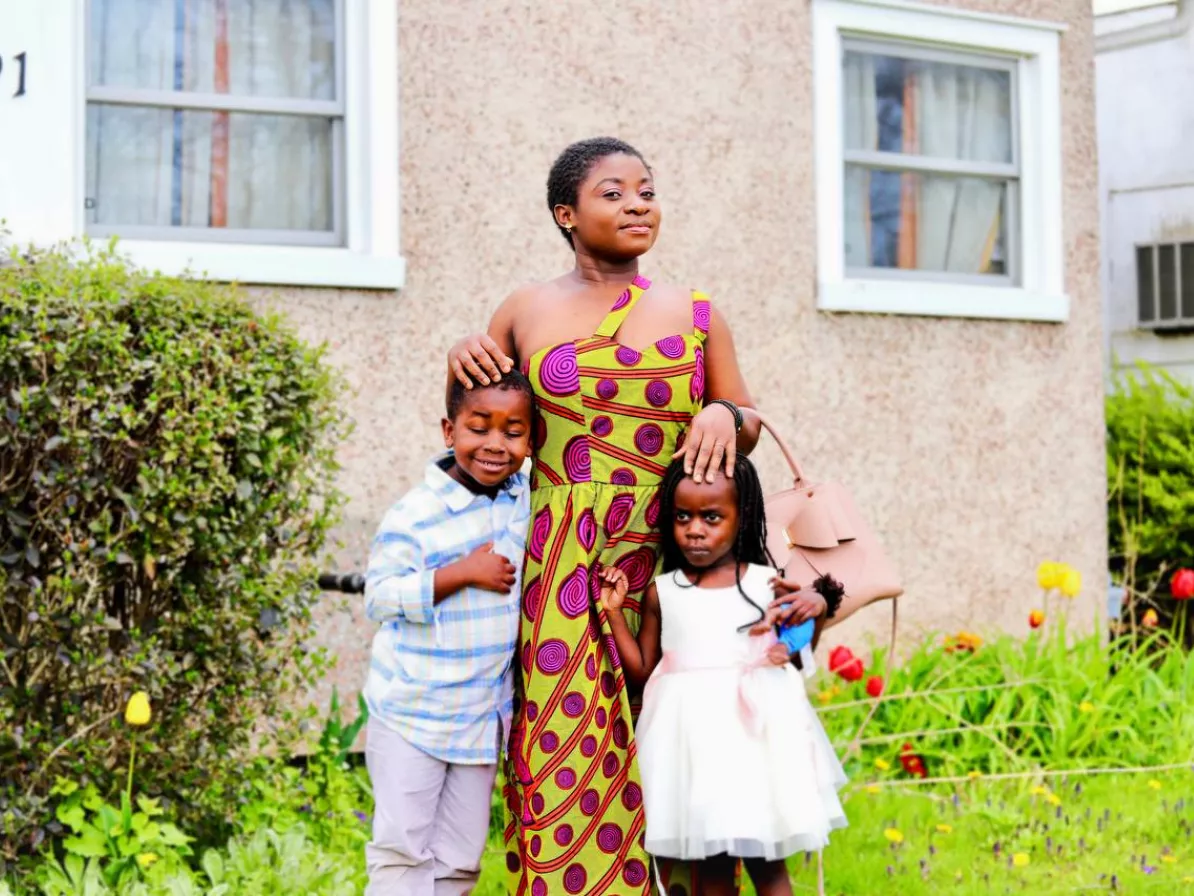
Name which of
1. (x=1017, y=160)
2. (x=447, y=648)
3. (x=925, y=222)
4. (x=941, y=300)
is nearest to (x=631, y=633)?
(x=447, y=648)

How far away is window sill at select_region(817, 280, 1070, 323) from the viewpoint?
6426 mm

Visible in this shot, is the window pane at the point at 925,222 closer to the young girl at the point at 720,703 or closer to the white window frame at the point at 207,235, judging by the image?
the white window frame at the point at 207,235

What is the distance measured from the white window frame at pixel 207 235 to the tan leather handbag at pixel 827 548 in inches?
91.8

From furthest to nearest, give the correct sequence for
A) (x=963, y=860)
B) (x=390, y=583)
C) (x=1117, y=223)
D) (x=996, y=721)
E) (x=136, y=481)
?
(x=1117, y=223) < (x=996, y=721) < (x=963, y=860) < (x=136, y=481) < (x=390, y=583)

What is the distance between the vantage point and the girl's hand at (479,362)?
3.04 meters

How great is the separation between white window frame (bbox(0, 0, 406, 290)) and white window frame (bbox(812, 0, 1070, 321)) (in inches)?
75.9

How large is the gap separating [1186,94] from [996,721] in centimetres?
887

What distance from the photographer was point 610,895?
3105 mm

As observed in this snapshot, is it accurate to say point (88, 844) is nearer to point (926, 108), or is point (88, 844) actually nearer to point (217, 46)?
point (217, 46)

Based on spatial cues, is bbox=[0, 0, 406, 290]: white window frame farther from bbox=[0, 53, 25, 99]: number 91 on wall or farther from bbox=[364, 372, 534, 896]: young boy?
bbox=[364, 372, 534, 896]: young boy

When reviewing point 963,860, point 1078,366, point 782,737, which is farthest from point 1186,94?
point 782,737

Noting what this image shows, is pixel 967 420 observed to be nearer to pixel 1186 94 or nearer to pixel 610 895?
pixel 610 895

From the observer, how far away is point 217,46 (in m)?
5.54

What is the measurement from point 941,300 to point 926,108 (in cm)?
97
